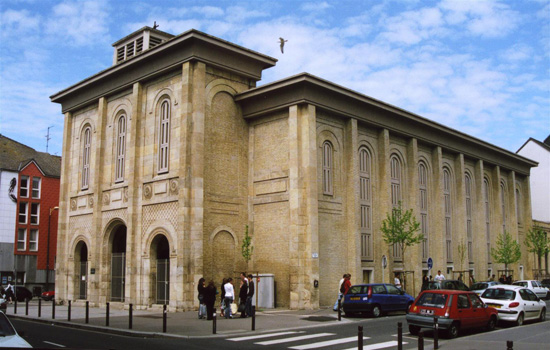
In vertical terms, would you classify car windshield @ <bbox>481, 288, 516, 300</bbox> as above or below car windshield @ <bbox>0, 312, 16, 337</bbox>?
below

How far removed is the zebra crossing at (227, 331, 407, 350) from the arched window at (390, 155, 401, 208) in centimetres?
1951

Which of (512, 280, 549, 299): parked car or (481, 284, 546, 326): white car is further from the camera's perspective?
(512, 280, 549, 299): parked car

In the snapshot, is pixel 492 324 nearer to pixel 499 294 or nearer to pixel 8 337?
pixel 499 294

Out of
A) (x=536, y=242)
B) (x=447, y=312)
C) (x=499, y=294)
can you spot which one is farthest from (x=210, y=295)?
(x=536, y=242)

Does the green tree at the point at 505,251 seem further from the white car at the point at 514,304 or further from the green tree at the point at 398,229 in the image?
the white car at the point at 514,304

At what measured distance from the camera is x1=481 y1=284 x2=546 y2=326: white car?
2242cm

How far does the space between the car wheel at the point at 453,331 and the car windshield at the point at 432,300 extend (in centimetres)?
67

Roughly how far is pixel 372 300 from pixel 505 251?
25.8 meters

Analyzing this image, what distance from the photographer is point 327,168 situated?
3275 cm

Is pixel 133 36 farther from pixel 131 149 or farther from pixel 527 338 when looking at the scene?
pixel 527 338

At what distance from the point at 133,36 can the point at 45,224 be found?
3117cm

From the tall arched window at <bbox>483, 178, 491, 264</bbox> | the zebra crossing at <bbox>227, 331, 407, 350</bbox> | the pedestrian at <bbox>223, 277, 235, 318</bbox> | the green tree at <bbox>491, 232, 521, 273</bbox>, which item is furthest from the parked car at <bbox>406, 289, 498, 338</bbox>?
the tall arched window at <bbox>483, 178, 491, 264</bbox>

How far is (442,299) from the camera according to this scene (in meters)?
18.8

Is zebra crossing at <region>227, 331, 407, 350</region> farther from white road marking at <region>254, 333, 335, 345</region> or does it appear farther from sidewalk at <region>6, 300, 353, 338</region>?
sidewalk at <region>6, 300, 353, 338</region>
